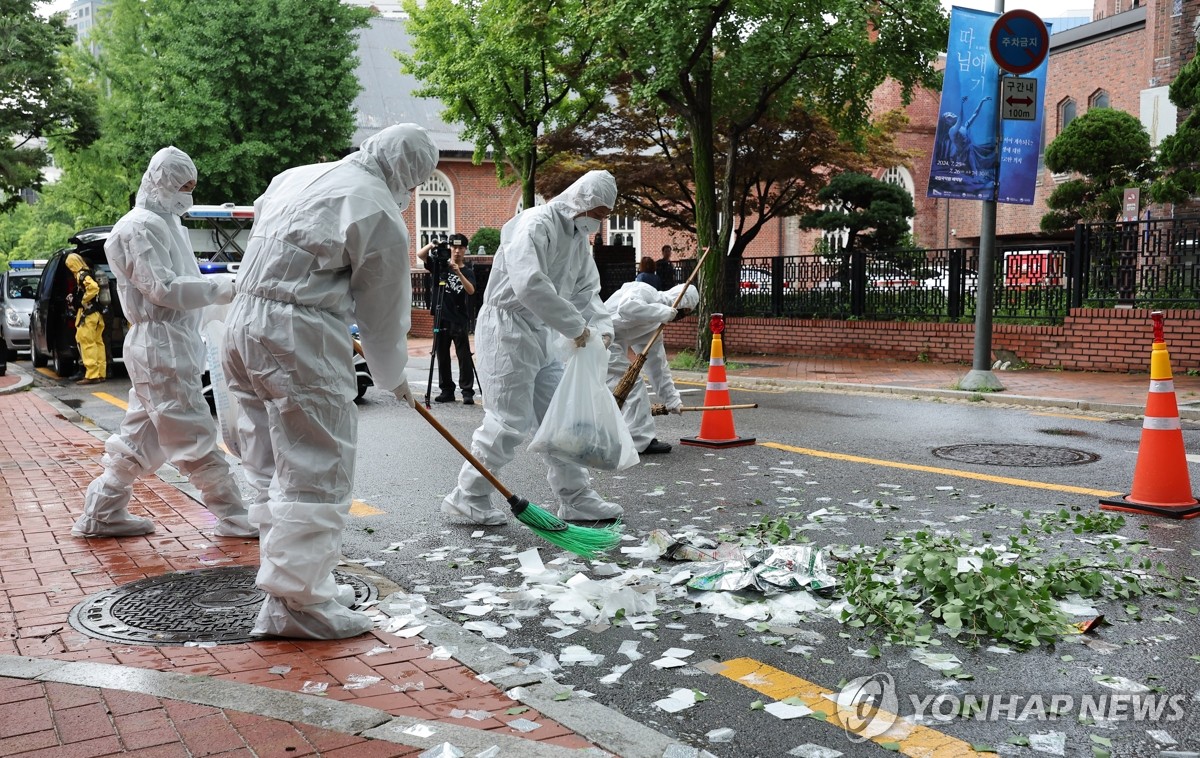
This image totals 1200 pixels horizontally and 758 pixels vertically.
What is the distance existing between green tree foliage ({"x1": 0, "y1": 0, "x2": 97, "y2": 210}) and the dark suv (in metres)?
11.3

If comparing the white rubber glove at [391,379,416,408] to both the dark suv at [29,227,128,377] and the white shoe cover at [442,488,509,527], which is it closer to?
the white shoe cover at [442,488,509,527]

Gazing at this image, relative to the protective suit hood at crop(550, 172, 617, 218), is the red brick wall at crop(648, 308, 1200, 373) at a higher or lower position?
lower

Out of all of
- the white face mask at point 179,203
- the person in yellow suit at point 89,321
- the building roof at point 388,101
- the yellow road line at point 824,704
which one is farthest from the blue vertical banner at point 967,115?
the building roof at point 388,101

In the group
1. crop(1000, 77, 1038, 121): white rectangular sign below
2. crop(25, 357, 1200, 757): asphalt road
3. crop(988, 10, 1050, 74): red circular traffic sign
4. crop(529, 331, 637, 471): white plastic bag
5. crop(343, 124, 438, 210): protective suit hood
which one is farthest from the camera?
crop(1000, 77, 1038, 121): white rectangular sign below

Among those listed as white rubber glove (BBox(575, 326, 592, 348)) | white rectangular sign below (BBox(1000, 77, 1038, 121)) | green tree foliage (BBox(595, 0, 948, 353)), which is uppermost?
green tree foliage (BBox(595, 0, 948, 353))

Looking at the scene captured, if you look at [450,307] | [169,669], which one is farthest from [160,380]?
[450,307]

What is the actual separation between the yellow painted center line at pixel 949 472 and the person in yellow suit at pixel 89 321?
36.5 ft

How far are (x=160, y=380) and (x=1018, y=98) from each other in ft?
34.4

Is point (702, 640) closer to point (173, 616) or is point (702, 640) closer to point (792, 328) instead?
point (173, 616)

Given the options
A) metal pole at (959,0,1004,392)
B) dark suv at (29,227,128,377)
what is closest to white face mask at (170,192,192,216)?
metal pole at (959,0,1004,392)

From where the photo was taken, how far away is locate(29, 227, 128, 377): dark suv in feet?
51.4

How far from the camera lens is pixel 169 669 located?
3705 millimetres

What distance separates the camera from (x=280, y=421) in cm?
400

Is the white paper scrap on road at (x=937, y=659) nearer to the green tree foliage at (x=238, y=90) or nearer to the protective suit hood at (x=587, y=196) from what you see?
the protective suit hood at (x=587, y=196)
